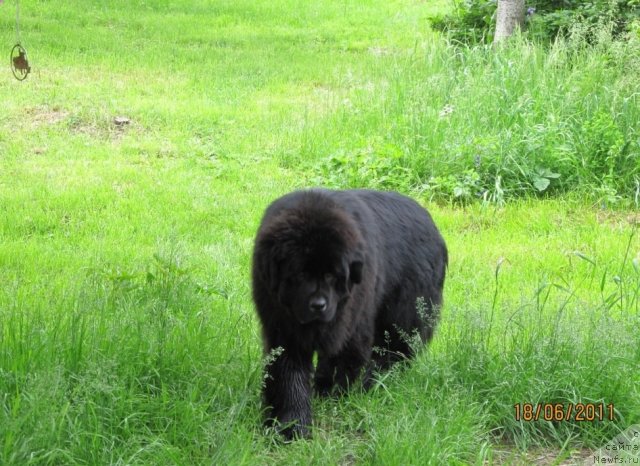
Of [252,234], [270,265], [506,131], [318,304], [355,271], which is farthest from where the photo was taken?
[506,131]

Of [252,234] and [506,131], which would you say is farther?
[506,131]

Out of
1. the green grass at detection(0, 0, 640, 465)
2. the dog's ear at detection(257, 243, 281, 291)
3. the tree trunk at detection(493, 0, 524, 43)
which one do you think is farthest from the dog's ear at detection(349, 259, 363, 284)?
the tree trunk at detection(493, 0, 524, 43)

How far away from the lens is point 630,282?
23.4ft

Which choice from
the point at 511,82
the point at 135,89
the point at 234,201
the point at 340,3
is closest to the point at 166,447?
the point at 234,201

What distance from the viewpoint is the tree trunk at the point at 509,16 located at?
13.2m

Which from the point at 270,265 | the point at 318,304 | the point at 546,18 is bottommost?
the point at 318,304

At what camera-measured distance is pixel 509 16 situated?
13.2m
